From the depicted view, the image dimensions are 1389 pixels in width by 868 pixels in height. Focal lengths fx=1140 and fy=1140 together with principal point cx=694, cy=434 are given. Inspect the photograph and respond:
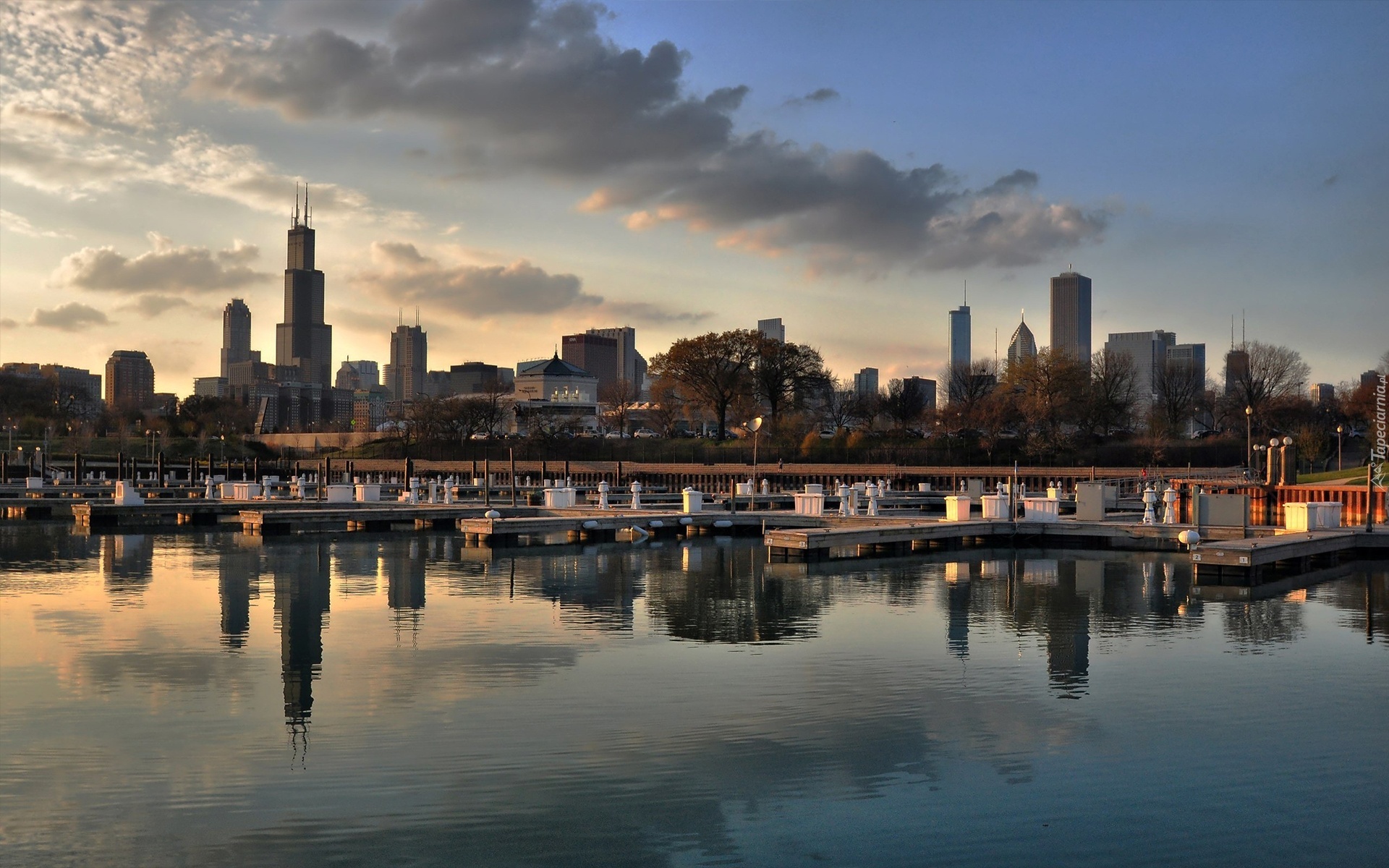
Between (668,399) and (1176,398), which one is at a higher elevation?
(1176,398)

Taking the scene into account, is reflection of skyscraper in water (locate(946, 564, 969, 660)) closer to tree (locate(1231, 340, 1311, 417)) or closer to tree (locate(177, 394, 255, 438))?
tree (locate(1231, 340, 1311, 417))

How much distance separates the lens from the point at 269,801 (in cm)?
877

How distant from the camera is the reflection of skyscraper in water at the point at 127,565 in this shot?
2123 cm

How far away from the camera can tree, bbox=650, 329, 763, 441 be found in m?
87.4

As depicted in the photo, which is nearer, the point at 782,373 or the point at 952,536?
the point at 952,536

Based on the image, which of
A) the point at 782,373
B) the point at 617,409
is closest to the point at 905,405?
the point at 782,373

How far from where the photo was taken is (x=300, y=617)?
A: 59.9 ft

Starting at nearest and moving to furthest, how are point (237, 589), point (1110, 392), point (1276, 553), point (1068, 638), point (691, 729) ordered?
point (691, 729) < point (1068, 638) < point (237, 589) < point (1276, 553) < point (1110, 392)

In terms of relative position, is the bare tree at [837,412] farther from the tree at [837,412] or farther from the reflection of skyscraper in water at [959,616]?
the reflection of skyscraper in water at [959,616]

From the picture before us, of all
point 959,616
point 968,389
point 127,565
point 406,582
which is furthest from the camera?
point 968,389

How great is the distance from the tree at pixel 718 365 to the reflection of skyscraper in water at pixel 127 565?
54.3 m

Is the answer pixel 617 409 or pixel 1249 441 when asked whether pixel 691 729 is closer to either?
pixel 1249 441

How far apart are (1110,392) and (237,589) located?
76421 millimetres

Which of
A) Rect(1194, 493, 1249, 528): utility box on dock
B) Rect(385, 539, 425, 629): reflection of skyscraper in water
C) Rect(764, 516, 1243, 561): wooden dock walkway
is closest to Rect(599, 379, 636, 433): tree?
Rect(764, 516, 1243, 561): wooden dock walkway
